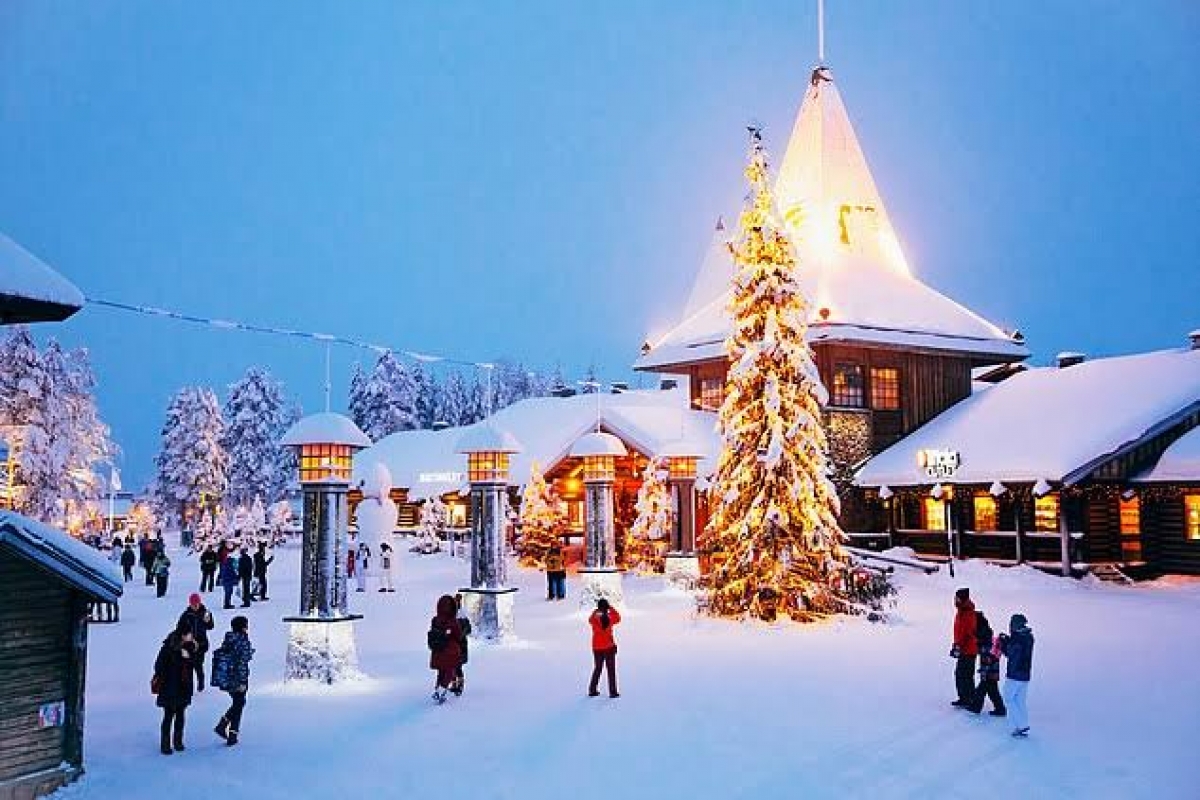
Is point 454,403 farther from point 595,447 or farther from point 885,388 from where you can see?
point 595,447

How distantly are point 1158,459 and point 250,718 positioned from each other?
85.3 feet

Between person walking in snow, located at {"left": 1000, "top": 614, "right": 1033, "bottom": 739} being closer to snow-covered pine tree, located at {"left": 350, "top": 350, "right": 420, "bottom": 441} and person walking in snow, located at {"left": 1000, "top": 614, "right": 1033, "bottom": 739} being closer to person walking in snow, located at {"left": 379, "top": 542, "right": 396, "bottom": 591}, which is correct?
person walking in snow, located at {"left": 379, "top": 542, "right": 396, "bottom": 591}

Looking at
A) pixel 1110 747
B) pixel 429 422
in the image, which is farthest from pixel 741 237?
pixel 429 422

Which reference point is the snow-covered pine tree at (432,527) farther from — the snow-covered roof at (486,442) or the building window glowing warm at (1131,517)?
the building window glowing warm at (1131,517)

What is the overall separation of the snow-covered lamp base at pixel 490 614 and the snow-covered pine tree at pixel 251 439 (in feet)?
184

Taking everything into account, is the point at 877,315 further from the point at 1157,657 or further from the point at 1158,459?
the point at 1157,657

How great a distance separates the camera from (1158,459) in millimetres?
29828

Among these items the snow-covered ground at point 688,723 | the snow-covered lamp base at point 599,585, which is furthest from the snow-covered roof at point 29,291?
the snow-covered lamp base at point 599,585

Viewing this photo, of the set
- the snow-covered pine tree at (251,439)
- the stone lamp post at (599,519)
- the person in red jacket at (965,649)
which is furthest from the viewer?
the snow-covered pine tree at (251,439)

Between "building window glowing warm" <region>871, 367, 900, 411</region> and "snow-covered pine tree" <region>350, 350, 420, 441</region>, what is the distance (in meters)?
47.6

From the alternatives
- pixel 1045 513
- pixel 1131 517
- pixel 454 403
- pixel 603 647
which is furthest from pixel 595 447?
pixel 454 403

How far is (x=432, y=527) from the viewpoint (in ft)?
153

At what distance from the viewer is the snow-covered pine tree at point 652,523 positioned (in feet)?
113

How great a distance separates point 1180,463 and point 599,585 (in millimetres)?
15937
